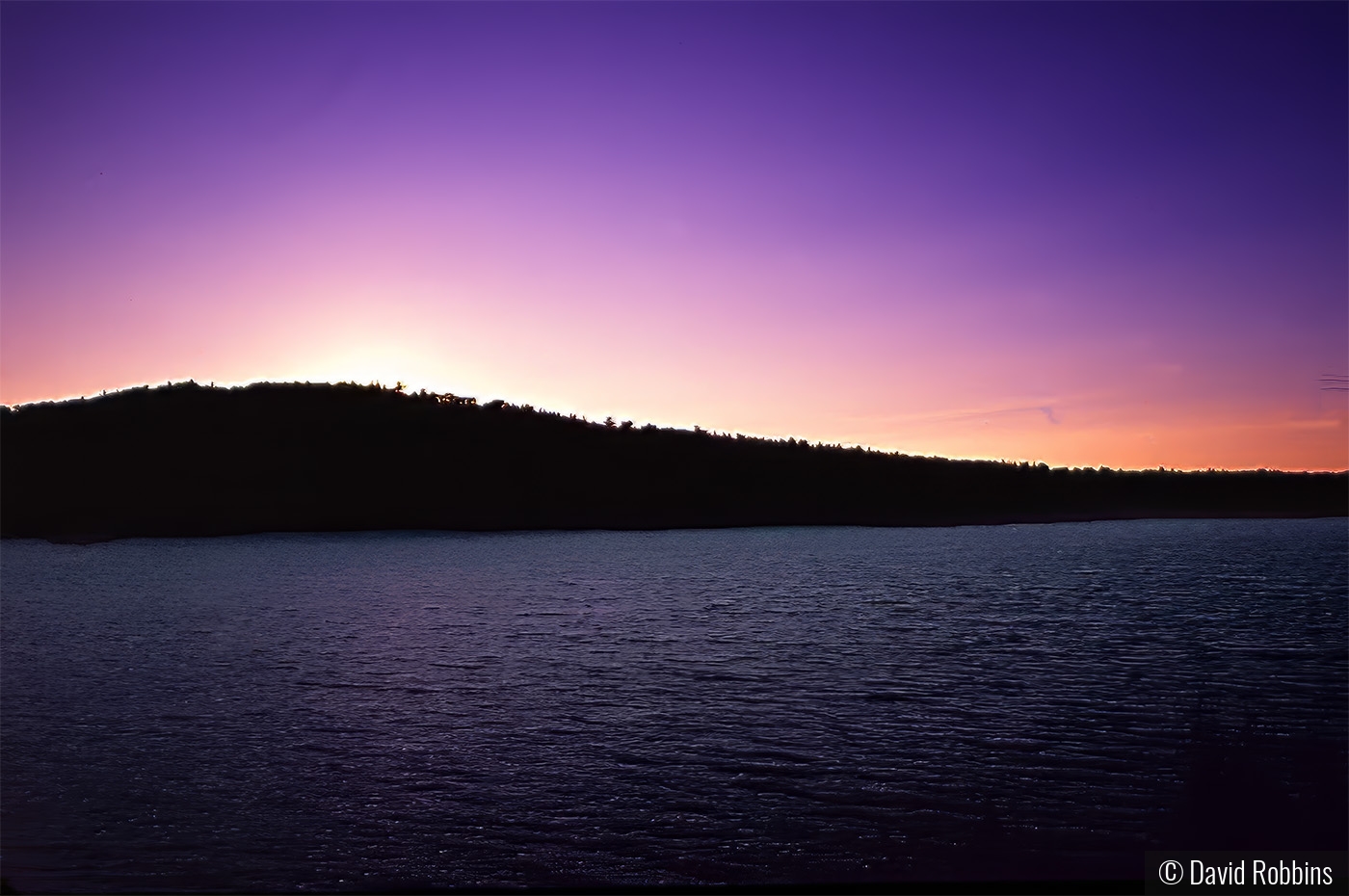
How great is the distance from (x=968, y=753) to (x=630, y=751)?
32.4 ft

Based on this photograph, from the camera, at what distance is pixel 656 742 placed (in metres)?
28.9

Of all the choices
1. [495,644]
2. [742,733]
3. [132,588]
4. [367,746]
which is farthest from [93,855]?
[132,588]

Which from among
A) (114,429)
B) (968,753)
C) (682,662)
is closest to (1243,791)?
(968,753)

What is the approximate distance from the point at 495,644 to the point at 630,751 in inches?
980

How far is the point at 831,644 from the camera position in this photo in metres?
49.7

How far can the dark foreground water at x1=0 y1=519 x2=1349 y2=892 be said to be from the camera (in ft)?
65.1

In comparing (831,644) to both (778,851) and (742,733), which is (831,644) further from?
(778,851)

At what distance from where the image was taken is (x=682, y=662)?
143 feet

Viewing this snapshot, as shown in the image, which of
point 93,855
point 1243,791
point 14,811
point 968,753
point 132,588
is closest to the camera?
point 93,855

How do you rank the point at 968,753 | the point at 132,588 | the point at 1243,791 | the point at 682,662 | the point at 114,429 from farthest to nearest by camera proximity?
the point at 114,429, the point at 132,588, the point at 682,662, the point at 968,753, the point at 1243,791

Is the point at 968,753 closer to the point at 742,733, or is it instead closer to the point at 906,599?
the point at 742,733

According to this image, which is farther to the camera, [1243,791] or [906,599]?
[906,599]

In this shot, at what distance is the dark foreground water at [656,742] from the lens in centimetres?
1984

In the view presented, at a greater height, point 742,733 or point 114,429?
point 114,429
